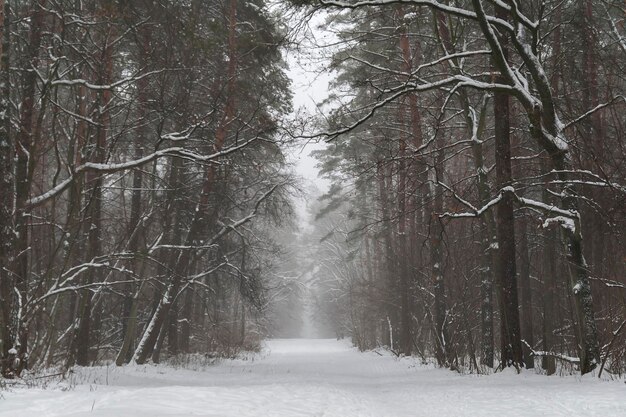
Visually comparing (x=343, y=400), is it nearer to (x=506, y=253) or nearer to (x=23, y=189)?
(x=506, y=253)

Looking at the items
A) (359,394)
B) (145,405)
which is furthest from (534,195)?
(145,405)

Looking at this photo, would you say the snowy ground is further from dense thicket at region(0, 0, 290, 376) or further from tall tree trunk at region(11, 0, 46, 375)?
dense thicket at region(0, 0, 290, 376)

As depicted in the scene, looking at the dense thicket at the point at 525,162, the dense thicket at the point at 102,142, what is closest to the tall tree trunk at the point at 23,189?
the dense thicket at the point at 102,142

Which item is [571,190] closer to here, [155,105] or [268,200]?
[155,105]

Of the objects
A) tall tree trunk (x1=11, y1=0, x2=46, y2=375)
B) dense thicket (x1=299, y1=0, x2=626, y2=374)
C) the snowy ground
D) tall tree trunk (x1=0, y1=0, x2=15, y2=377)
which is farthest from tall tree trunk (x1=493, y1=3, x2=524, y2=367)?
tall tree trunk (x1=0, y1=0, x2=15, y2=377)

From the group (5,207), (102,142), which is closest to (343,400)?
(5,207)

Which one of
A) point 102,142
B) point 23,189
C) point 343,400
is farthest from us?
point 102,142

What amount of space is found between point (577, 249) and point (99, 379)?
8041 millimetres

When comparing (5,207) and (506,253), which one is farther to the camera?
(506,253)

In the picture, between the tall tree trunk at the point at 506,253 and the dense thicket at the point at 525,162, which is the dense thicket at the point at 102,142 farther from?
the tall tree trunk at the point at 506,253

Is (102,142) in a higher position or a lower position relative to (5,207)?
higher

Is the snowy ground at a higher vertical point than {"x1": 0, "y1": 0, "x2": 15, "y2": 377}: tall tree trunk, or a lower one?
lower

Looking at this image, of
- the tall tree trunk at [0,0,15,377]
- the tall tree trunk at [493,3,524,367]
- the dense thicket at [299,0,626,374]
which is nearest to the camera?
the tall tree trunk at [0,0,15,377]

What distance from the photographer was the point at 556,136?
7309mm
